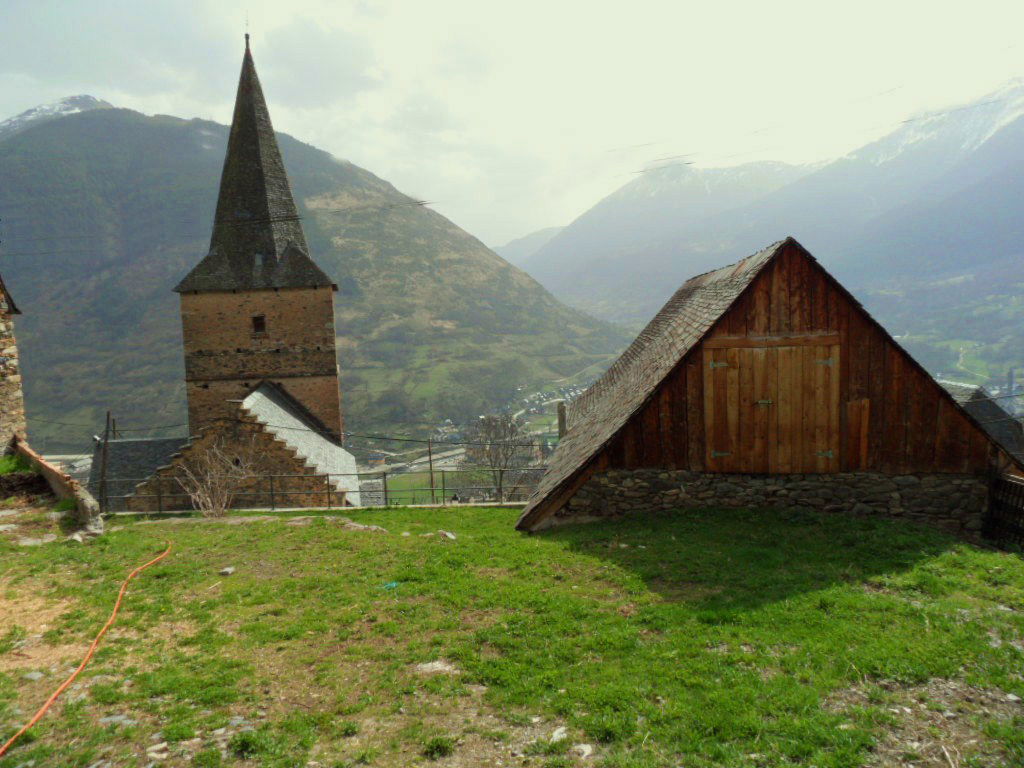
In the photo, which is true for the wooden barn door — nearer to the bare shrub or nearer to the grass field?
the grass field

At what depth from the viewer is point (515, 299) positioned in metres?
161

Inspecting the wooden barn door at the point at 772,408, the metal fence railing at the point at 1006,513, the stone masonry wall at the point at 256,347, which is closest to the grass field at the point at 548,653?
the wooden barn door at the point at 772,408

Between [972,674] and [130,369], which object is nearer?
[972,674]

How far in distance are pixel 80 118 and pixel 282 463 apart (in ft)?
772

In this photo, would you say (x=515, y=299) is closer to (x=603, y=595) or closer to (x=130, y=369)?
(x=130, y=369)

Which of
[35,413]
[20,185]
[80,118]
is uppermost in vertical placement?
[80,118]

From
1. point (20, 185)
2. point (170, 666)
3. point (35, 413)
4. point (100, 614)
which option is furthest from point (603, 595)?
point (20, 185)

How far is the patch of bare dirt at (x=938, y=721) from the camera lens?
439 cm

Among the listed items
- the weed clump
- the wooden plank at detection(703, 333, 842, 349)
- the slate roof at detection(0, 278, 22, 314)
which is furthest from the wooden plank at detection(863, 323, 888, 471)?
the slate roof at detection(0, 278, 22, 314)

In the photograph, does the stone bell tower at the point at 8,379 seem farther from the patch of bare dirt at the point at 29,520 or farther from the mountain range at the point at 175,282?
the mountain range at the point at 175,282

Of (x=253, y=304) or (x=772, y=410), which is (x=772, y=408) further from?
(x=253, y=304)

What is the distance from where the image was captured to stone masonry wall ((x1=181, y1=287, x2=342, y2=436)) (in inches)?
972

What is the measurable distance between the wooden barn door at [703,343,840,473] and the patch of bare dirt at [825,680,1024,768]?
18.6 ft

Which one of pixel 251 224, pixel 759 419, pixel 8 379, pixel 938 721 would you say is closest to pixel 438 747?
pixel 938 721
